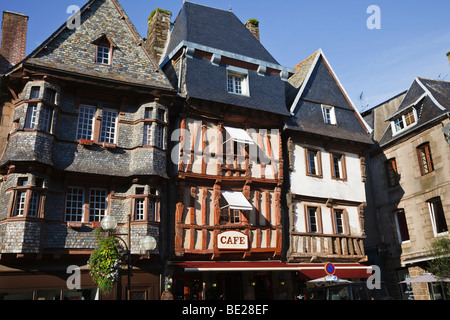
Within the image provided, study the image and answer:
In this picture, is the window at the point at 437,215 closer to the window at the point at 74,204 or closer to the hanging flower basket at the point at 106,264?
the hanging flower basket at the point at 106,264

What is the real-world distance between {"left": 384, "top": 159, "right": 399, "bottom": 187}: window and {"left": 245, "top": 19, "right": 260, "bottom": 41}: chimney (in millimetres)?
9930

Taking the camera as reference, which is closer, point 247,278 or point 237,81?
point 247,278

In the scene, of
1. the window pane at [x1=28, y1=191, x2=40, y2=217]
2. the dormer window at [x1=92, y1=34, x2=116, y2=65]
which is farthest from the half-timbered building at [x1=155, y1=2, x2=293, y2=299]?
the window pane at [x1=28, y1=191, x2=40, y2=217]

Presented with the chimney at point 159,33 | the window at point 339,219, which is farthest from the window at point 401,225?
the chimney at point 159,33

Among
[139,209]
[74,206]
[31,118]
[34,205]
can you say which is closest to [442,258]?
[139,209]

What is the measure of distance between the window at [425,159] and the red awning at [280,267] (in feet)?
18.7

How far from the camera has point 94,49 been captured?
1630 centimetres

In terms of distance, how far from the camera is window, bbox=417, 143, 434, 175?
2066 cm

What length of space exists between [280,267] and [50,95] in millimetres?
10675

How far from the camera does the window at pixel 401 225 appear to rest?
71.8ft

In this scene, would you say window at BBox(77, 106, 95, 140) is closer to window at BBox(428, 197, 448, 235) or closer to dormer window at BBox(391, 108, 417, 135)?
dormer window at BBox(391, 108, 417, 135)

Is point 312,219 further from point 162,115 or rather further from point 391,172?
point 162,115
